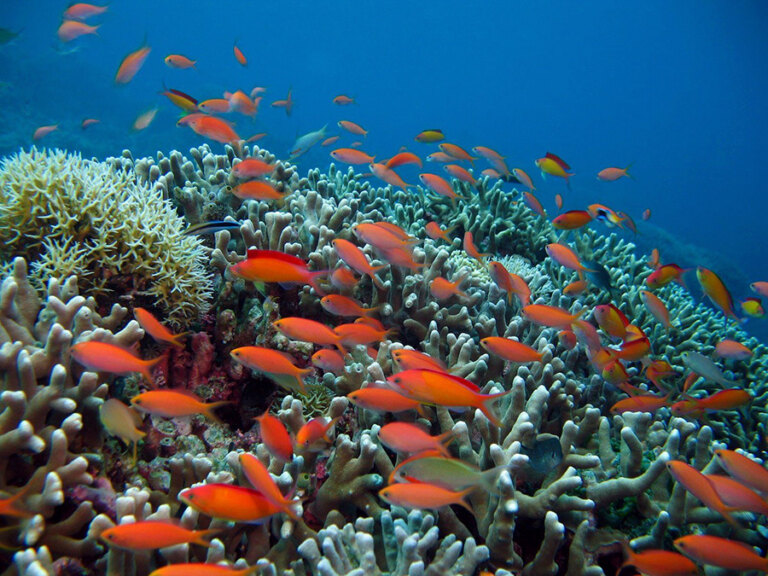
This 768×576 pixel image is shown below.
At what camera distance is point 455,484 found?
188 cm

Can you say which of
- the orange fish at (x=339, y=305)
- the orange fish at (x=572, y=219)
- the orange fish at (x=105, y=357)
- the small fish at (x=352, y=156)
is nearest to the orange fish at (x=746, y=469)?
the orange fish at (x=339, y=305)

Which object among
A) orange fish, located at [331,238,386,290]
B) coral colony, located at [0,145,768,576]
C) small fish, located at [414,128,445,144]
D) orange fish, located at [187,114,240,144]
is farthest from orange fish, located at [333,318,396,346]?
small fish, located at [414,128,445,144]

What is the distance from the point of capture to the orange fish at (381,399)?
7.56 feet

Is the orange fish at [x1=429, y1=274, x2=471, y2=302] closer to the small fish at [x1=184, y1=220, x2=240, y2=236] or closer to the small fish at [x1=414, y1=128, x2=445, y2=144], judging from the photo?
the small fish at [x1=184, y1=220, x2=240, y2=236]

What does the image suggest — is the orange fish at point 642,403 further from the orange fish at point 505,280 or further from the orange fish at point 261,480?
the orange fish at point 261,480

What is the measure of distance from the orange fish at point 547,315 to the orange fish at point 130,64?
6.20 m

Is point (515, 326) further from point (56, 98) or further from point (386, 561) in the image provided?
point (56, 98)

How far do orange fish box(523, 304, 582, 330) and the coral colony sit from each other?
0.06ft

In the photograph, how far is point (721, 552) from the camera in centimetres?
200

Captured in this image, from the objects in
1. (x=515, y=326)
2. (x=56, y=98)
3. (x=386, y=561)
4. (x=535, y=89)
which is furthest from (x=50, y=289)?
(x=535, y=89)

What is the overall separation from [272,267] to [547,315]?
2.25 m

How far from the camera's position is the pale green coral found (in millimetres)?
2895

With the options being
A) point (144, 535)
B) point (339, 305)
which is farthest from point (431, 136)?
point (144, 535)

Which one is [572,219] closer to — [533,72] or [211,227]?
[211,227]
